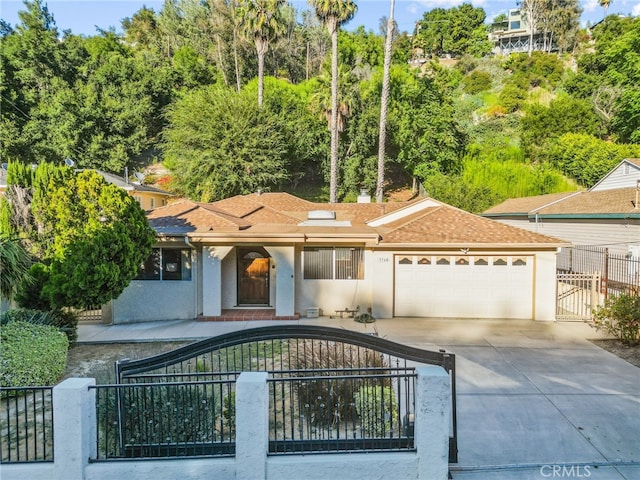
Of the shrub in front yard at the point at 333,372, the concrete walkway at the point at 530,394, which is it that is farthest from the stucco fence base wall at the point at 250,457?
the concrete walkway at the point at 530,394

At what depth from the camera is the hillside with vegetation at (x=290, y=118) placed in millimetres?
30281

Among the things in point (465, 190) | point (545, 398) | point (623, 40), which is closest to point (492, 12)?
point (623, 40)

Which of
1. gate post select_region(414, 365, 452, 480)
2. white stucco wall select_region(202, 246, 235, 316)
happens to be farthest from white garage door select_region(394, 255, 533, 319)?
gate post select_region(414, 365, 452, 480)

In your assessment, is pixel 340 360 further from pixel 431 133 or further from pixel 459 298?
pixel 431 133

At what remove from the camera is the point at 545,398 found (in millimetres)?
6441

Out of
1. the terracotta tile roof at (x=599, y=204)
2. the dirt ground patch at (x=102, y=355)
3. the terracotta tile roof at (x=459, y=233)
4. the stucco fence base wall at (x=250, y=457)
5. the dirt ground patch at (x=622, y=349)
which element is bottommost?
the dirt ground patch at (x=102, y=355)

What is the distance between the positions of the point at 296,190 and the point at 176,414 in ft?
107

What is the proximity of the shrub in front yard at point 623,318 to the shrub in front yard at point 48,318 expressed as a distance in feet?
43.4

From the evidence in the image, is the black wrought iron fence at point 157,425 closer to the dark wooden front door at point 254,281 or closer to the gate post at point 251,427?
the gate post at point 251,427

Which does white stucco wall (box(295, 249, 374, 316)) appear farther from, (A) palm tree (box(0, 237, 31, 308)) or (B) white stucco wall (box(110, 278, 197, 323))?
(A) palm tree (box(0, 237, 31, 308))

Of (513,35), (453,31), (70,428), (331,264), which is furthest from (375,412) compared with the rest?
(513,35)

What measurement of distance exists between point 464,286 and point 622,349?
165 inches
